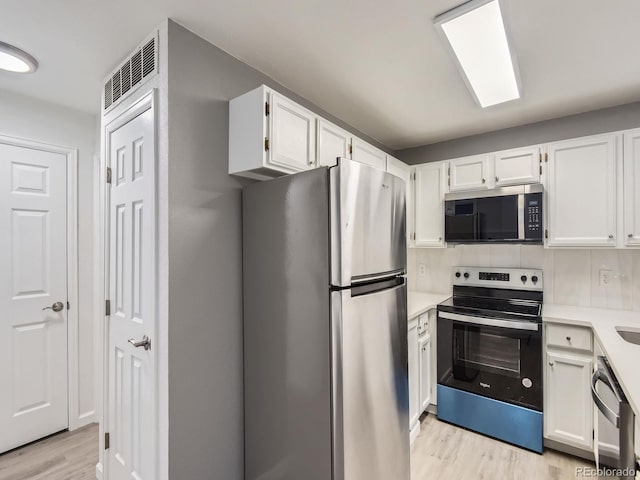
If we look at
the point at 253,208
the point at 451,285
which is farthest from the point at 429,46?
the point at 451,285

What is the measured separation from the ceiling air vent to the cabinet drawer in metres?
2.85

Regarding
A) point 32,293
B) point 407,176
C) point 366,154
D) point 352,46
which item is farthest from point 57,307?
point 407,176

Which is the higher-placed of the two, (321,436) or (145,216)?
(145,216)

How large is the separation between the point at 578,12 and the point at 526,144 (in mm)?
1495

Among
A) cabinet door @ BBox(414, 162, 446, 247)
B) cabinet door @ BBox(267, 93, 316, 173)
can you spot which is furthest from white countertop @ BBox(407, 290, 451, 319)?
cabinet door @ BBox(267, 93, 316, 173)

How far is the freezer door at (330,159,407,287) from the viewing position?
4.29 feet

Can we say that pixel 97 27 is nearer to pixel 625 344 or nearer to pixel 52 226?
pixel 52 226

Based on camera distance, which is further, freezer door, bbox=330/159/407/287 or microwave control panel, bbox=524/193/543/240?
microwave control panel, bbox=524/193/543/240

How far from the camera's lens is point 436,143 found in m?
3.23

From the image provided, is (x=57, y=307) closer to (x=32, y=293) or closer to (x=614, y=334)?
(x=32, y=293)

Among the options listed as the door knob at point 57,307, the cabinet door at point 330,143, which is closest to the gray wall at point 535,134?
the cabinet door at point 330,143

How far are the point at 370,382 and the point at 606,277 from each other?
7.34 feet

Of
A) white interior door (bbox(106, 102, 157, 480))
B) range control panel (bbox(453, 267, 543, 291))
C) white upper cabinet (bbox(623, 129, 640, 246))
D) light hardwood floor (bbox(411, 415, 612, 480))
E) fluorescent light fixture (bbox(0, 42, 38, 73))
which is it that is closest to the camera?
white interior door (bbox(106, 102, 157, 480))

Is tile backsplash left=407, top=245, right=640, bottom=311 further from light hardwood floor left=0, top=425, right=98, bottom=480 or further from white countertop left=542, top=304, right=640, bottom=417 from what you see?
light hardwood floor left=0, top=425, right=98, bottom=480
